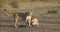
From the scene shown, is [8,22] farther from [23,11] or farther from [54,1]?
[54,1]

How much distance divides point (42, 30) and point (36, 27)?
0.21m

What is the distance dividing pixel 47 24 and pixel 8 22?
89 centimetres

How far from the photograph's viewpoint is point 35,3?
15.1ft

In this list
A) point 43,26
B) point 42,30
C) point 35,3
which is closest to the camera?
point 42,30

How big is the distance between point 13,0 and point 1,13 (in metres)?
0.41

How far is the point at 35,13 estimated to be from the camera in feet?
15.0

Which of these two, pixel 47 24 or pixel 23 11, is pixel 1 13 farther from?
pixel 47 24

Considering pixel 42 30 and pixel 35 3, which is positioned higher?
pixel 35 3

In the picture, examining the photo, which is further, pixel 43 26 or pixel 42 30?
pixel 43 26

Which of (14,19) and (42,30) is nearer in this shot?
(42,30)

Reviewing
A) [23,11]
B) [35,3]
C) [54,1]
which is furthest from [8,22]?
[54,1]

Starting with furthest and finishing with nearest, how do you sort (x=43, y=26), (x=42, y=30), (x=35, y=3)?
(x=35, y=3) < (x=43, y=26) < (x=42, y=30)

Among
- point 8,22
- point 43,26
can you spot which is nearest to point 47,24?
point 43,26


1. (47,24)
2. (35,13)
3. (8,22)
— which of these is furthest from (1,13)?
(47,24)
